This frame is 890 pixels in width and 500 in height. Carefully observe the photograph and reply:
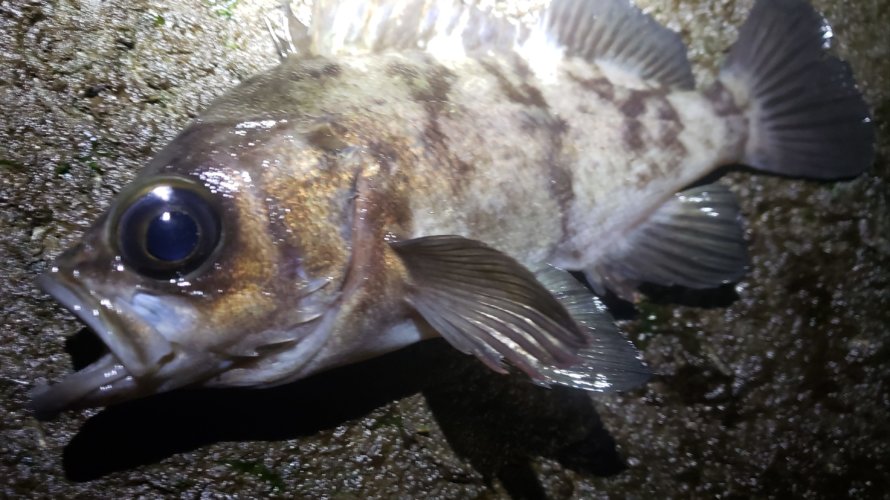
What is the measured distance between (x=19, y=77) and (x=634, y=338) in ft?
6.49

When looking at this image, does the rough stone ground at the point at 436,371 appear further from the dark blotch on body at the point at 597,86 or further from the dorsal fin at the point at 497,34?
the dark blotch on body at the point at 597,86

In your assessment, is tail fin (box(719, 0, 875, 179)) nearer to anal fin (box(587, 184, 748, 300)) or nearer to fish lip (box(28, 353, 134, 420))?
anal fin (box(587, 184, 748, 300))

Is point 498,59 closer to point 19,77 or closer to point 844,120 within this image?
point 844,120

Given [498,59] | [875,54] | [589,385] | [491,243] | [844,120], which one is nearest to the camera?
[589,385]

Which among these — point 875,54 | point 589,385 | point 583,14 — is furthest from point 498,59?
point 875,54

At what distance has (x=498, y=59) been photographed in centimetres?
179

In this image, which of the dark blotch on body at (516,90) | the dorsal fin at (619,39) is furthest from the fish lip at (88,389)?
the dorsal fin at (619,39)

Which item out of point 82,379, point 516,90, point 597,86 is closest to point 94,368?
point 82,379

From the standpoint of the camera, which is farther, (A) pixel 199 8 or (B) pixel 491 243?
(A) pixel 199 8

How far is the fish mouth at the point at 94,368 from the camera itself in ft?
4.00

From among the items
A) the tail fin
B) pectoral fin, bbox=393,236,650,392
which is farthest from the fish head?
the tail fin

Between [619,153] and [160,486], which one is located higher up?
[619,153]

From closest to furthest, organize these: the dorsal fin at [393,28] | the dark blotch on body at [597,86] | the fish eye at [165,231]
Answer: the fish eye at [165,231] → the dorsal fin at [393,28] → the dark blotch on body at [597,86]

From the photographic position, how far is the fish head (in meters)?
1.22
